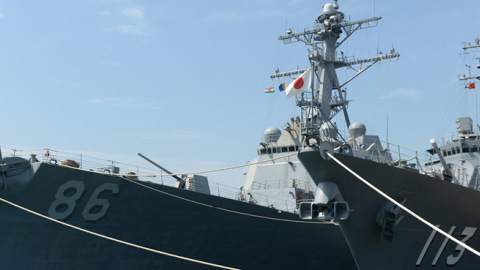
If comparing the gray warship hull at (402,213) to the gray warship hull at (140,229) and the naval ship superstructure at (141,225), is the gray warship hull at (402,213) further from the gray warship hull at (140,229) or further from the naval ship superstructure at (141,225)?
the gray warship hull at (140,229)

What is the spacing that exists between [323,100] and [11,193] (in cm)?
1032

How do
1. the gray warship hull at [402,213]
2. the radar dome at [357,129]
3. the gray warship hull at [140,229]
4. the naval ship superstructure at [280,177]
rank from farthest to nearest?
the radar dome at [357,129] → the naval ship superstructure at [280,177] → the gray warship hull at [140,229] → the gray warship hull at [402,213]

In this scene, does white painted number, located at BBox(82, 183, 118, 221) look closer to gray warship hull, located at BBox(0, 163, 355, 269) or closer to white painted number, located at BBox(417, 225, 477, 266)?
gray warship hull, located at BBox(0, 163, 355, 269)

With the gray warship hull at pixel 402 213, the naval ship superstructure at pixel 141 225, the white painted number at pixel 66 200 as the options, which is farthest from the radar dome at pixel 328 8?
the white painted number at pixel 66 200

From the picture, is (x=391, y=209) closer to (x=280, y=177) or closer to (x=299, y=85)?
(x=299, y=85)

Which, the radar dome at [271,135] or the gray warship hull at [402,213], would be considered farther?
the radar dome at [271,135]

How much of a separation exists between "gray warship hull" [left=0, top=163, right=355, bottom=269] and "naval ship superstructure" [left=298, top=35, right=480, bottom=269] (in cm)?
372

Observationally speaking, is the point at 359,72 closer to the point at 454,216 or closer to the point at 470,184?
the point at 470,184

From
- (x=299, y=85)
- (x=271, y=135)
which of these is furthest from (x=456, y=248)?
(x=271, y=135)

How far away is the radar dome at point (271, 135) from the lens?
706 inches

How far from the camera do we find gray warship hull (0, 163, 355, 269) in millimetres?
9469

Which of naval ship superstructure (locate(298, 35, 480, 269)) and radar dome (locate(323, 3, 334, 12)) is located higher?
radar dome (locate(323, 3, 334, 12))

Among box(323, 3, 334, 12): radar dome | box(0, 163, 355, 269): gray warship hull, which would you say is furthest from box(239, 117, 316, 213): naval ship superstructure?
box(323, 3, 334, 12): radar dome

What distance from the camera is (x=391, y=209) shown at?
340 inches
